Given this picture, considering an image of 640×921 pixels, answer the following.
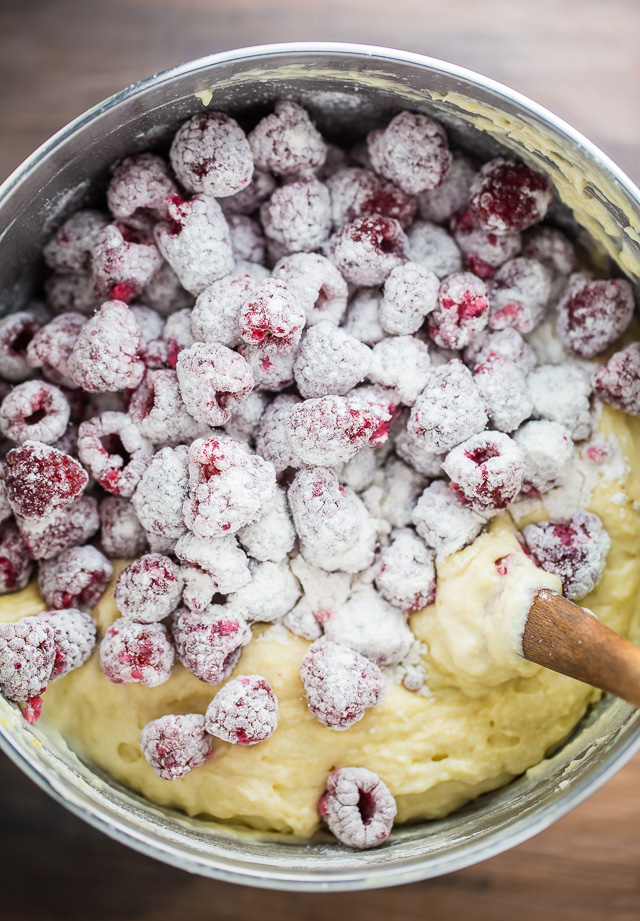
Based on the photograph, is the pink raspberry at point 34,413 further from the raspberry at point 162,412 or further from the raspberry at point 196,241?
the raspberry at point 196,241

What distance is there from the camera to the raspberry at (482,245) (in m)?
1.13

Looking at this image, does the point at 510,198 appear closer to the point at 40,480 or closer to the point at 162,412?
the point at 162,412

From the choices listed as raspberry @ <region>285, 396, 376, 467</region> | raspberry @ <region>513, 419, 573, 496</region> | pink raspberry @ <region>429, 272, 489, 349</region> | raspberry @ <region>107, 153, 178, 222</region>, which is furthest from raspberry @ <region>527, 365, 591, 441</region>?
raspberry @ <region>107, 153, 178, 222</region>

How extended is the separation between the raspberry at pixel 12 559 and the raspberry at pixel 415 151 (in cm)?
73

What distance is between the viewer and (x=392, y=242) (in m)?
1.10

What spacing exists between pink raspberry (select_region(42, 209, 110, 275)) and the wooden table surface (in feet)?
0.99

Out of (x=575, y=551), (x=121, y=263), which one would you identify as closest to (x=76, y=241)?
(x=121, y=263)

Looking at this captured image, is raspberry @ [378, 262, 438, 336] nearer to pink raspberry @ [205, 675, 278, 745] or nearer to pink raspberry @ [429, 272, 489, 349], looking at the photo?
pink raspberry @ [429, 272, 489, 349]

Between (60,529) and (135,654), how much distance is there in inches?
8.1

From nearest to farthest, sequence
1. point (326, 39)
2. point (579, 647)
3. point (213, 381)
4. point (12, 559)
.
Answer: point (579, 647), point (213, 381), point (12, 559), point (326, 39)

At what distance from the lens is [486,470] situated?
102cm

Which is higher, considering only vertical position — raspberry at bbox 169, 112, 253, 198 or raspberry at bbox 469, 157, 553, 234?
raspberry at bbox 169, 112, 253, 198

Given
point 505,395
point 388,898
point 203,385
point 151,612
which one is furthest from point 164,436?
point 388,898

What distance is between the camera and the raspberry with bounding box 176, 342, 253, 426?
1008 millimetres
